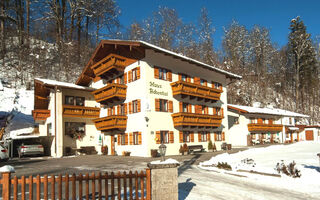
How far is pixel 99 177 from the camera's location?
677 centimetres

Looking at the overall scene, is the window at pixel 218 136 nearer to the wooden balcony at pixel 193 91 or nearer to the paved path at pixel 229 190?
the wooden balcony at pixel 193 91

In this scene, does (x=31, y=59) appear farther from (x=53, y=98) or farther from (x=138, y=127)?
(x=138, y=127)

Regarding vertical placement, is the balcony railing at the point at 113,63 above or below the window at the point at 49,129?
above

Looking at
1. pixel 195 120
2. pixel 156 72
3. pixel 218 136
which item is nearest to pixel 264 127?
pixel 218 136

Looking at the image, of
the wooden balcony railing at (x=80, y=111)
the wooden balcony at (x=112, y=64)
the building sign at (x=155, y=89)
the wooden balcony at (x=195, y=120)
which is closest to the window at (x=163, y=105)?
the building sign at (x=155, y=89)

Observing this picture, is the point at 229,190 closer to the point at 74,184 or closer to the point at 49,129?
the point at 74,184

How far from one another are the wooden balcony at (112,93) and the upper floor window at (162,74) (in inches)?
141

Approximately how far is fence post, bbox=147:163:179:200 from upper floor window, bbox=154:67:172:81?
19.7 metres

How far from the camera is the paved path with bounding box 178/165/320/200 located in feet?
31.0

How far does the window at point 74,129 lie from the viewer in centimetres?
2879

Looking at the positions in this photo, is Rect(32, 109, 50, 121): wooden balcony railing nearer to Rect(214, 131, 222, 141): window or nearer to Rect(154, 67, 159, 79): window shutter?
Rect(154, 67, 159, 79): window shutter

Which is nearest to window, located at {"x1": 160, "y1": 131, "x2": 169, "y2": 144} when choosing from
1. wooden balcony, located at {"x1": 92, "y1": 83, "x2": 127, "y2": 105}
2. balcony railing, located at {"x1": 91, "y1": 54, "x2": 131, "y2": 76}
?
wooden balcony, located at {"x1": 92, "y1": 83, "x2": 127, "y2": 105}

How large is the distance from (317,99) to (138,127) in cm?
6192

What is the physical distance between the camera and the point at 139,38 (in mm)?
51156
